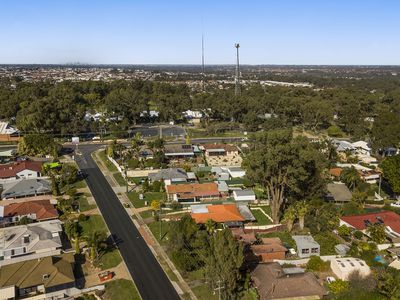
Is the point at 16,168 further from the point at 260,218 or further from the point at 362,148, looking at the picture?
the point at 362,148

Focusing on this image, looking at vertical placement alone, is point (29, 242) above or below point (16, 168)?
below

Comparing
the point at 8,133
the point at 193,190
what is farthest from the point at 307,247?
the point at 8,133

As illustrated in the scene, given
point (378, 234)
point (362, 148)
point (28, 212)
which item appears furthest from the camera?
point (362, 148)

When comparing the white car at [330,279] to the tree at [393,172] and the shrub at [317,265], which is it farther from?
the tree at [393,172]

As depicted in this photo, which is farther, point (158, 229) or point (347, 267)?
point (158, 229)

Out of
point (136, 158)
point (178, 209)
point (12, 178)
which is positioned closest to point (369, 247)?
Result: point (178, 209)

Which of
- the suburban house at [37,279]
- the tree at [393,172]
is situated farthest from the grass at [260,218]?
the suburban house at [37,279]
